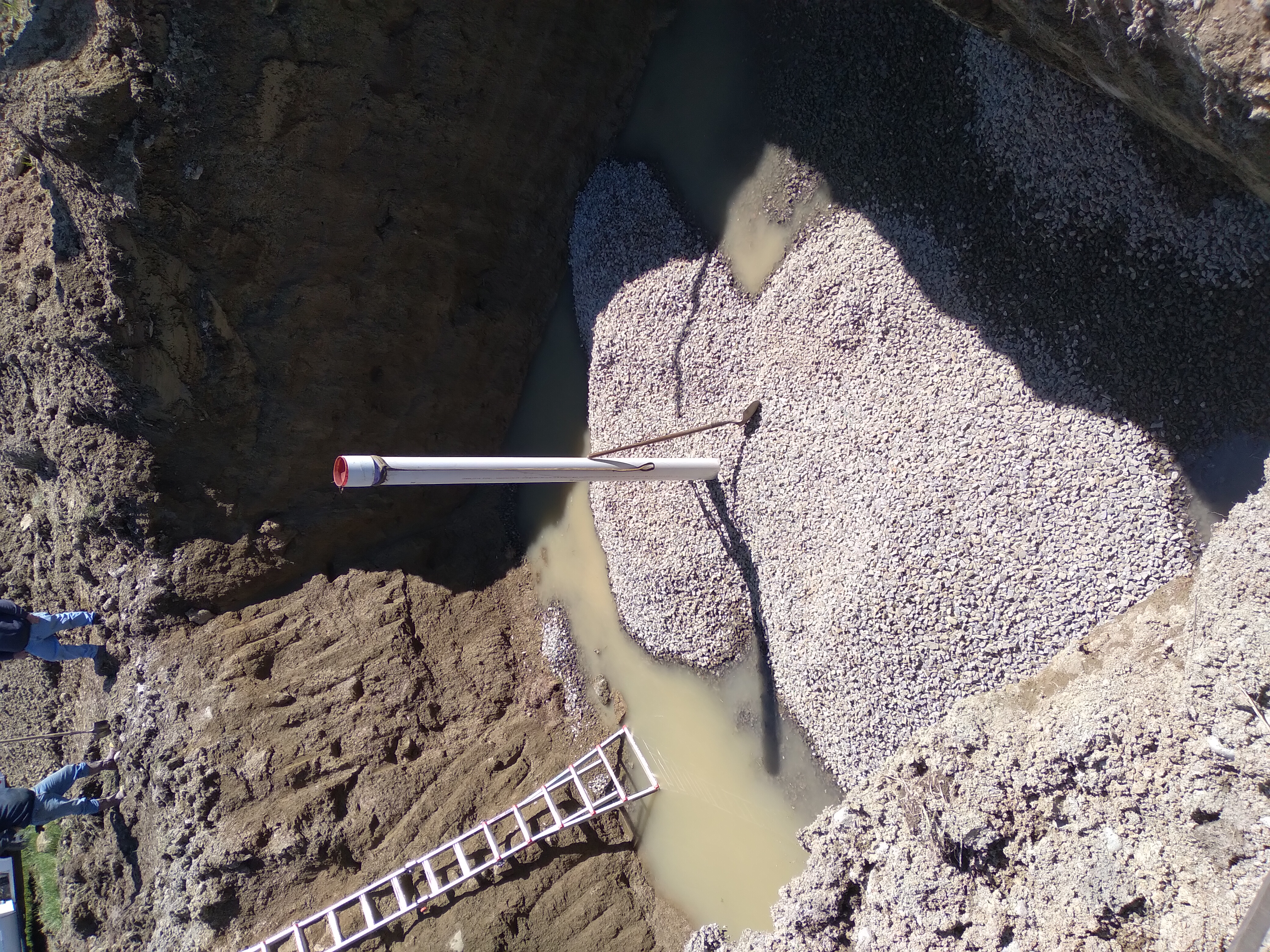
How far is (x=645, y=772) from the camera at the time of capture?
281 inches

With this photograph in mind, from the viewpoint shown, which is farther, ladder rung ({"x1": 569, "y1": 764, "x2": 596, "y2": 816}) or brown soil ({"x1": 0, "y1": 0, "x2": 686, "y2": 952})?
ladder rung ({"x1": 569, "y1": 764, "x2": 596, "y2": 816})

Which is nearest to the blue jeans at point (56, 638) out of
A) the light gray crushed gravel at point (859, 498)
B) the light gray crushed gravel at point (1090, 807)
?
the light gray crushed gravel at point (859, 498)

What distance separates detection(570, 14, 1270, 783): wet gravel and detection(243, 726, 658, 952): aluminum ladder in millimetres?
1345

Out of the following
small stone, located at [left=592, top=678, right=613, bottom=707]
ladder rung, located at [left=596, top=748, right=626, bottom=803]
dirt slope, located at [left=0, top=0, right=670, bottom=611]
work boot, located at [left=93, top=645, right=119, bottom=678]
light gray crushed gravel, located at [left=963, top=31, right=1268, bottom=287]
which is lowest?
ladder rung, located at [left=596, top=748, right=626, bottom=803]

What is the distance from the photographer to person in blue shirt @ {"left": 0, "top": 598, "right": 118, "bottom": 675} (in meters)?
6.14

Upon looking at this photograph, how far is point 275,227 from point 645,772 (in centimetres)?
591

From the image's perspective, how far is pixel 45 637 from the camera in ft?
21.2

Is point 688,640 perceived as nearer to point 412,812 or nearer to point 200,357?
point 412,812

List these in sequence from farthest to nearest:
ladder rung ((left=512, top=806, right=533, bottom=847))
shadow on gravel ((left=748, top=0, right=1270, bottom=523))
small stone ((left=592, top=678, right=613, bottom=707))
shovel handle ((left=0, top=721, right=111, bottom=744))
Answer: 1. small stone ((left=592, top=678, right=613, bottom=707))
2. shovel handle ((left=0, top=721, right=111, bottom=744))
3. ladder rung ((left=512, top=806, right=533, bottom=847))
4. shadow on gravel ((left=748, top=0, right=1270, bottom=523))

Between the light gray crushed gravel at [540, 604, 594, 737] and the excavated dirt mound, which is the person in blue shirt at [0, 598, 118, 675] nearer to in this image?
the excavated dirt mound

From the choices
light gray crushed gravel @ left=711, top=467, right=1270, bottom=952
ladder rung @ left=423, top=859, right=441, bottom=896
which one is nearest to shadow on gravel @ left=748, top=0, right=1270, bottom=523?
light gray crushed gravel @ left=711, top=467, right=1270, bottom=952

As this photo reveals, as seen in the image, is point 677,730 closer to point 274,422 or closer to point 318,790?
point 318,790

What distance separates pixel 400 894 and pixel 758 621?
369 cm

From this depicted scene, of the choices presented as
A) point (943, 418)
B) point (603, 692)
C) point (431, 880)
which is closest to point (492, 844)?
point (431, 880)
